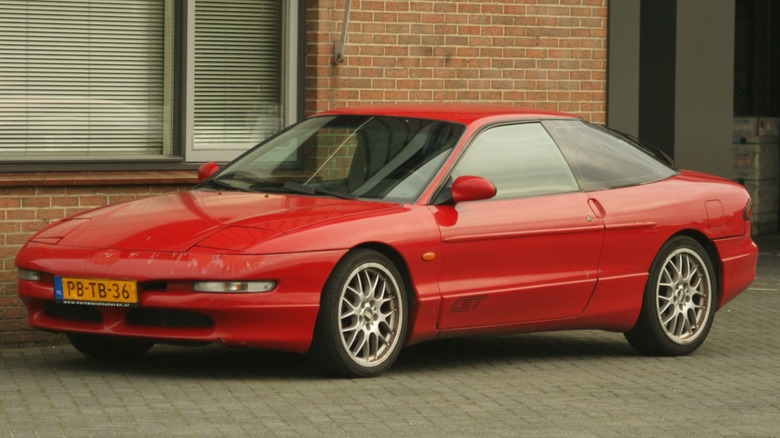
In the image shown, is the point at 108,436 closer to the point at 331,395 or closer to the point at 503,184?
the point at 331,395

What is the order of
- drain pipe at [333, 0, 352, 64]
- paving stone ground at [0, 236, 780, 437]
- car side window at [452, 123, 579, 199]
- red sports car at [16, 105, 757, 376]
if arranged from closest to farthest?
paving stone ground at [0, 236, 780, 437], red sports car at [16, 105, 757, 376], car side window at [452, 123, 579, 199], drain pipe at [333, 0, 352, 64]

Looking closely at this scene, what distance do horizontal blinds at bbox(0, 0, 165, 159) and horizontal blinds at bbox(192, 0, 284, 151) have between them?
324mm

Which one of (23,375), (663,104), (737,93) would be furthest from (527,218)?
(737,93)

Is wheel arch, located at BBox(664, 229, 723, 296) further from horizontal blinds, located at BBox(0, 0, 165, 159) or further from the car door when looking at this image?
horizontal blinds, located at BBox(0, 0, 165, 159)

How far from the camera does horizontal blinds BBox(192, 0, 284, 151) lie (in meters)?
11.7

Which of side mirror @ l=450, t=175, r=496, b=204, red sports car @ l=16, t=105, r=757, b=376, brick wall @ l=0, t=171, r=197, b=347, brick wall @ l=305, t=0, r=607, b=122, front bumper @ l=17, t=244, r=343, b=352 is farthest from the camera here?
brick wall @ l=305, t=0, r=607, b=122

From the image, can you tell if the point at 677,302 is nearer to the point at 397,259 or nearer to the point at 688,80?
A: the point at 397,259

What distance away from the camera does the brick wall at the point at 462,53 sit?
12.0 metres

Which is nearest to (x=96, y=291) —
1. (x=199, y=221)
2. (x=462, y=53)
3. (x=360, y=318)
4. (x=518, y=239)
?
(x=199, y=221)

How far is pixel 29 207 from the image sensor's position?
1047 cm

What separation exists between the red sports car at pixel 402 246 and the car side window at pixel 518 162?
1 cm

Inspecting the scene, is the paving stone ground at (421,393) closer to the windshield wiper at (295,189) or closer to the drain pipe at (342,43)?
the windshield wiper at (295,189)

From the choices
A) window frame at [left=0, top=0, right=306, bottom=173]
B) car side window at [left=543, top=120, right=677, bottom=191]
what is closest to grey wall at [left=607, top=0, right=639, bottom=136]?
window frame at [left=0, top=0, right=306, bottom=173]

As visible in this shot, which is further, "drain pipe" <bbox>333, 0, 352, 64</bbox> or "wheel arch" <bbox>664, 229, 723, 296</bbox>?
"drain pipe" <bbox>333, 0, 352, 64</bbox>
